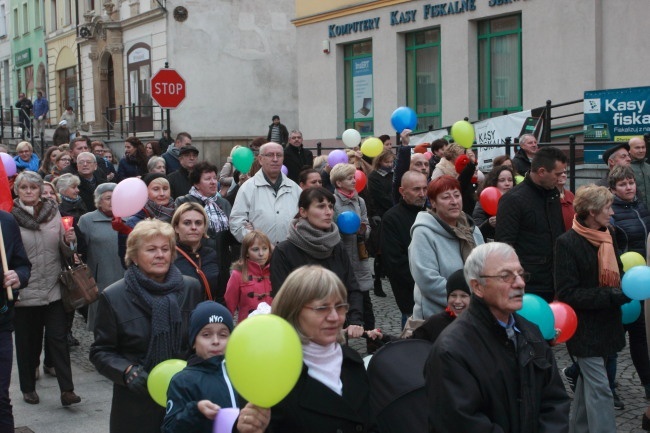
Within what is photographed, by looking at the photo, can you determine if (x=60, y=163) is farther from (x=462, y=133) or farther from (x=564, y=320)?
(x=564, y=320)

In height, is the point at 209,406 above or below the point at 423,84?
below

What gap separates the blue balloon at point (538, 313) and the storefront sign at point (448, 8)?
49.0 feet

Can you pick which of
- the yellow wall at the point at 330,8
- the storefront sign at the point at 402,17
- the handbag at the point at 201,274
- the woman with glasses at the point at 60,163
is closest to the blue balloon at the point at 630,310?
the handbag at the point at 201,274

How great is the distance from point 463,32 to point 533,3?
209cm

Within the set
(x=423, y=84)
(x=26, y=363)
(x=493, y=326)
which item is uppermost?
(x=423, y=84)

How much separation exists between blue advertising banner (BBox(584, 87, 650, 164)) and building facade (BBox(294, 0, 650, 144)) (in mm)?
3436

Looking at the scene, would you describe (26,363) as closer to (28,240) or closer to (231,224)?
(28,240)

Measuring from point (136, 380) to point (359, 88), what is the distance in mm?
19110

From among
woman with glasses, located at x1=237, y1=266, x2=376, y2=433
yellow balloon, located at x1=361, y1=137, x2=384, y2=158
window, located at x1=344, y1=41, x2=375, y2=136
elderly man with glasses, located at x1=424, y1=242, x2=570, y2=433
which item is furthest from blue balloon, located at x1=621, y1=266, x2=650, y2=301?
window, located at x1=344, y1=41, x2=375, y2=136

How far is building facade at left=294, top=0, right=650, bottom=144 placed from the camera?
55.0ft

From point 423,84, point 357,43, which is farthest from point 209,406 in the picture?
point 357,43

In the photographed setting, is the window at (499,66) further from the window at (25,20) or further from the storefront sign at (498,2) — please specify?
the window at (25,20)

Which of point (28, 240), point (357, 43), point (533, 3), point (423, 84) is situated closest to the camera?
point (28, 240)

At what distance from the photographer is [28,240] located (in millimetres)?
7879
